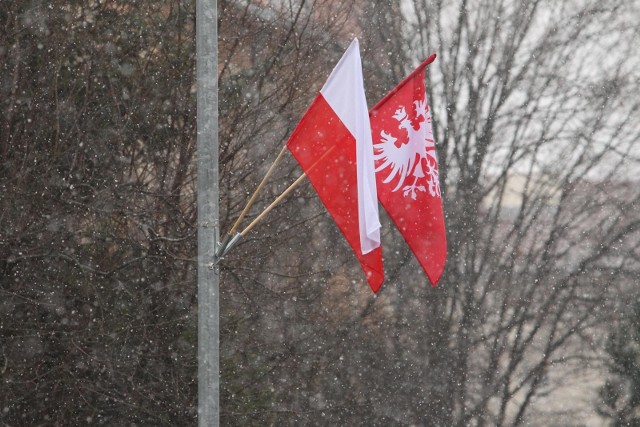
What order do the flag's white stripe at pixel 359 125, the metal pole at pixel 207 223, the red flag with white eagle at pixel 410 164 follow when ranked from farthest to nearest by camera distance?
the red flag with white eagle at pixel 410 164, the flag's white stripe at pixel 359 125, the metal pole at pixel 207 223

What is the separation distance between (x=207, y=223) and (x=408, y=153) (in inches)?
63.4

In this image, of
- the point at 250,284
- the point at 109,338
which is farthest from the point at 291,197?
the point at 109,338

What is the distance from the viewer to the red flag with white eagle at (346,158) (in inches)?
340

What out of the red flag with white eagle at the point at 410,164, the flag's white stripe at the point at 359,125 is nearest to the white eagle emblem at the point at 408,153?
the red flag with white eagle at the point at 410,164

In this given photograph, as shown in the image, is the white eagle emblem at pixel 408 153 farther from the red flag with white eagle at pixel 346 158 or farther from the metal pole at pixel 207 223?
the metal pole at pixel 207 223

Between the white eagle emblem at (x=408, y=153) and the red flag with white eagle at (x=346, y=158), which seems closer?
the red flag with white eagle at (x=346, y=158)

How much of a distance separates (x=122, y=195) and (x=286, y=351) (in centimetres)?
430

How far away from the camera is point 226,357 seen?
17297 mm

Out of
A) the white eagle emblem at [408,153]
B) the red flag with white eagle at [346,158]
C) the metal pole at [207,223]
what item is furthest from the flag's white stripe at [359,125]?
the metal pole at [207,223]

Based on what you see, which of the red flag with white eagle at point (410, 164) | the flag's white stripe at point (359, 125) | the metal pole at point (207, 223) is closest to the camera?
the metal pole at point (207, 223)

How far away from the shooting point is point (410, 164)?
9.19m

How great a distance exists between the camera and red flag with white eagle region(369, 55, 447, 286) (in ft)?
30.0

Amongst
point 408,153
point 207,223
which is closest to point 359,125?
point 408,153

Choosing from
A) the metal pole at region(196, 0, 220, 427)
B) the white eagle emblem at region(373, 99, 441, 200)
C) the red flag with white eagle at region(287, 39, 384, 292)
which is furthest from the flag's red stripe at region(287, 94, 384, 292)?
the metal pole at region(196, 0, 220, 427)
